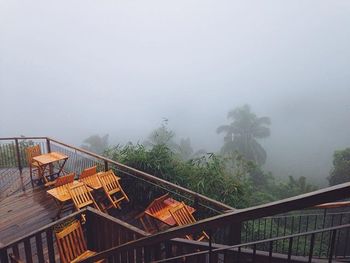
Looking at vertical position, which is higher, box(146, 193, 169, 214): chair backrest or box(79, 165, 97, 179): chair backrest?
box(79, 165, 97, 179): chair backrest

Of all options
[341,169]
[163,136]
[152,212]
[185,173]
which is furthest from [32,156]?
[341,169]

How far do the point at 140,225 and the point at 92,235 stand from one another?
94.1 inches

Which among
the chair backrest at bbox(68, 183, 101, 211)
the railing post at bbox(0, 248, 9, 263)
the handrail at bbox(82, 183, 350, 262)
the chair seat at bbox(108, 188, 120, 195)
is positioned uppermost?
the handrail at bbox(82, 183, 350, 262)

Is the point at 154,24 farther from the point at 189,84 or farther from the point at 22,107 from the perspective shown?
the point at 22,107

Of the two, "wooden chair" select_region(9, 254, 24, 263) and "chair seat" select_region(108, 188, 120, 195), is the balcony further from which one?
"chair seat" select_region(108, 188, 120, 195)

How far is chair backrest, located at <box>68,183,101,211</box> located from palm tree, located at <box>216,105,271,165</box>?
951 inches

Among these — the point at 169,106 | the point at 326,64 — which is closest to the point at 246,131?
the point at 169,106

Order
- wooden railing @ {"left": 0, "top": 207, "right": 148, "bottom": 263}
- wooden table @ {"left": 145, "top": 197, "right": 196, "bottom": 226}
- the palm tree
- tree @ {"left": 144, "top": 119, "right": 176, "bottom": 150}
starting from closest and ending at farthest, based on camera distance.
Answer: wooden railing @ {"left": 0, "top": 207, "right": 148, "bottom": 263}, wooden table @ {"left": 145, "top": 197, "right": 196, "bottom": 226}, tree @ {"left": 144, "top": 119, "right": 176, "bottom": 150}, the palm tree

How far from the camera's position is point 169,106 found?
8062cm

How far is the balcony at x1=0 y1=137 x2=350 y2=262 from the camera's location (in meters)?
1.43

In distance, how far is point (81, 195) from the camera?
5805 mm

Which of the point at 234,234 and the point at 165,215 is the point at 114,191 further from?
the point at 234,234

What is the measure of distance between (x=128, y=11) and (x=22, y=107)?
187 ft

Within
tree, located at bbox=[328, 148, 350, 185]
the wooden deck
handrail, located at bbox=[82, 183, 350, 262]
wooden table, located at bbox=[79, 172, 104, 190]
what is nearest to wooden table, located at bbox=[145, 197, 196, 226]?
the wooden deck
